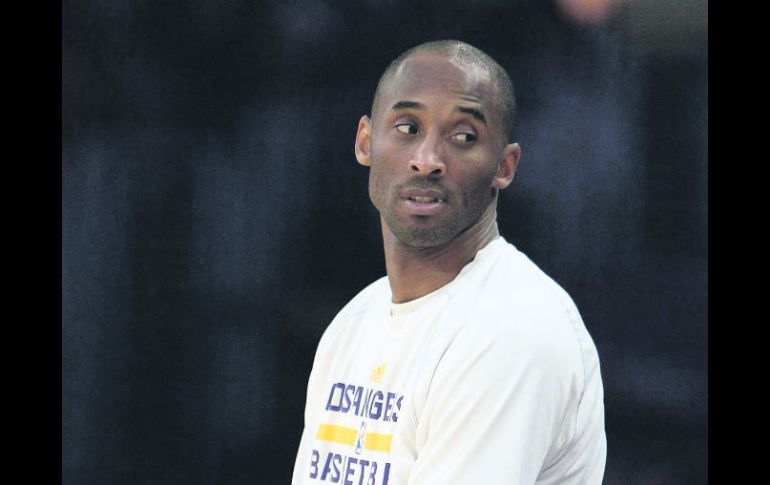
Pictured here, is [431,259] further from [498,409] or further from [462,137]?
[498,409]

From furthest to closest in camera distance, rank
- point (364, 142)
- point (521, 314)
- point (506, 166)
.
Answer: point (364, 142), point (506, 166), point (521, 314)

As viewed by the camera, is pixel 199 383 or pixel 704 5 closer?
pixel 704 5

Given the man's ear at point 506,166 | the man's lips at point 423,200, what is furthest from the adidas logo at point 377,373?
the man's ear at point 506,166

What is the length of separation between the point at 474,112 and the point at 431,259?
35cm

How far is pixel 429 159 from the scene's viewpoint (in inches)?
95.0

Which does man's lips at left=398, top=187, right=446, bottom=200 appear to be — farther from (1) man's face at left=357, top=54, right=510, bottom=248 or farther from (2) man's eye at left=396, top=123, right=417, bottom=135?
(2) man's eye at left=396, top=123, right=417, bottom=135

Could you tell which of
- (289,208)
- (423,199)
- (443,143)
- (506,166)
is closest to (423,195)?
(423,199)

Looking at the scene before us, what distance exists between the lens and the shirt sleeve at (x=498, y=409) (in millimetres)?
2105

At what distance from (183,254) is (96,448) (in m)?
0.65

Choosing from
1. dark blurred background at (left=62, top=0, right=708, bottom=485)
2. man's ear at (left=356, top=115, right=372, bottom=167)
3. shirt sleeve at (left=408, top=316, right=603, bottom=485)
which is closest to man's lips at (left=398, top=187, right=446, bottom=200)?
man's ear at (left=356, top=115, right=372, bottom=167)
